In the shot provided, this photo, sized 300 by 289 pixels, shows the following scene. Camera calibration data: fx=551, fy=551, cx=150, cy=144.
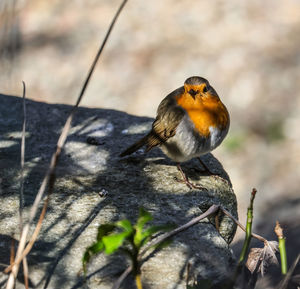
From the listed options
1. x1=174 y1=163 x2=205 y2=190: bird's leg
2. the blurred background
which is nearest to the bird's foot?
x1=174 y1=163 x2=205 y2=190: bird's leg

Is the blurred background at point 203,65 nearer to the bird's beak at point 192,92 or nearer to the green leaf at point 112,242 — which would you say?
the bird's beak at point 192,92

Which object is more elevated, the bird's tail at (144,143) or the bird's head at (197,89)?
the bird's head at (197,89)

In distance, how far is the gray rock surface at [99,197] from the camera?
7.16 feet

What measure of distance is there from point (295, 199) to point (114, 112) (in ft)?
7.06

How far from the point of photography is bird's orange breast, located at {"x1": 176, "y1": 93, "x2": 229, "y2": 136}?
314cm

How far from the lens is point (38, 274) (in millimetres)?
2119

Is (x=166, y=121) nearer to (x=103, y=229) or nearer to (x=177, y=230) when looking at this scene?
(x=177, y=230)

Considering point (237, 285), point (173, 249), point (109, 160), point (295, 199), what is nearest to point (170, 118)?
point (109, 160)

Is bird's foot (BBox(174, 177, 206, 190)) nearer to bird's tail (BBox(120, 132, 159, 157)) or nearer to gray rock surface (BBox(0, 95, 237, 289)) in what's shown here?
gray rock surface (BBox(0, 95, 237, 289))

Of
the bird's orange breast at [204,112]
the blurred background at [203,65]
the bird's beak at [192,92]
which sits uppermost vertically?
the bird's beak at [192,92]

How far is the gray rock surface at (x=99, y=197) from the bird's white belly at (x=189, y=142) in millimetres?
118

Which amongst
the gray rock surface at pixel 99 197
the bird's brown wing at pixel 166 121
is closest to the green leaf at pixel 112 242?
the gray rock surface at pixel 99 197

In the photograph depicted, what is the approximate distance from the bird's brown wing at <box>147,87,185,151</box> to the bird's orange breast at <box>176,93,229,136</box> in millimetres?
55

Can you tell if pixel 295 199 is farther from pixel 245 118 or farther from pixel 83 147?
pixel 83 147
